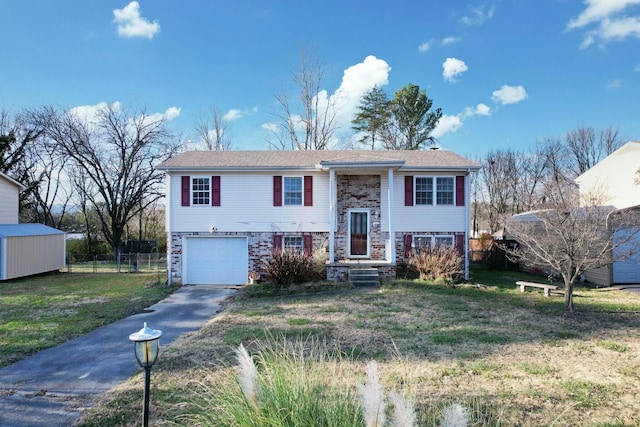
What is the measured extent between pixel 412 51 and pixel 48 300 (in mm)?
17343

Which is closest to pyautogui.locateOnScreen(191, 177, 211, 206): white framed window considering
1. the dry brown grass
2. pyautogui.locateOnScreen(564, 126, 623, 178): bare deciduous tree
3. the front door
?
the dry brown grass

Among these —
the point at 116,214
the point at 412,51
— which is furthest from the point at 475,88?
the point at 116,214

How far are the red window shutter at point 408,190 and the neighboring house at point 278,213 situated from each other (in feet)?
0.13

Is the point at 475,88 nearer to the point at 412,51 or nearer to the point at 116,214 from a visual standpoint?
the point at 412,51

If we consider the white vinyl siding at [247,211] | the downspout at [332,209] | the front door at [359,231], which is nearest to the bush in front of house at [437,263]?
the front door at [359,231]

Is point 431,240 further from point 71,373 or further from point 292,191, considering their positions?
point 71,373

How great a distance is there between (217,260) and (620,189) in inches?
707

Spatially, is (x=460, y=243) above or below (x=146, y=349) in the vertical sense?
above

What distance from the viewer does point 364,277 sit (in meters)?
12.1

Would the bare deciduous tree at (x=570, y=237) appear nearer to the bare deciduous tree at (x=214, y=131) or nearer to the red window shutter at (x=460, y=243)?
the red window shutter at (x=460, y=243)

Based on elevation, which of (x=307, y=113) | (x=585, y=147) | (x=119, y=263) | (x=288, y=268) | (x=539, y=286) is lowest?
(x=119, y=263)

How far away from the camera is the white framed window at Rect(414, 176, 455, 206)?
1358 centimetres

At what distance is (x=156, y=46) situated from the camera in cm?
1393

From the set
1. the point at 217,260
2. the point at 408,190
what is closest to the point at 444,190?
the point at 408,190
